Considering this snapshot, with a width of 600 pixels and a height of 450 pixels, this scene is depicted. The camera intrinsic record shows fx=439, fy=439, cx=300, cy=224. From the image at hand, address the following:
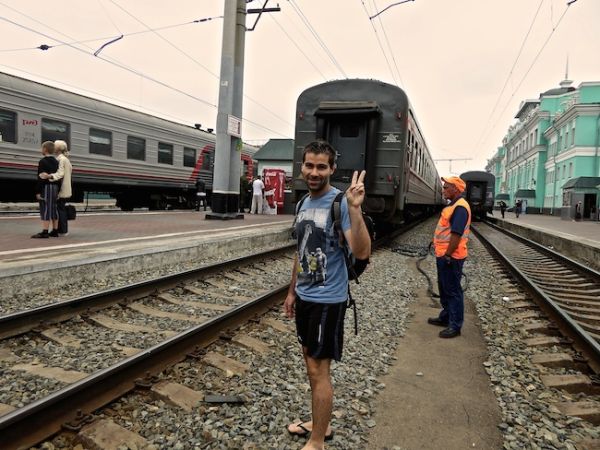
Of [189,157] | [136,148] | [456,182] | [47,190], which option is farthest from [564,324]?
[189,157]

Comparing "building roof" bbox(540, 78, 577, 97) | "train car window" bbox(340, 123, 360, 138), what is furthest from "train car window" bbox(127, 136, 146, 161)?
"building roof" bbox(540, 78, 577, 97)

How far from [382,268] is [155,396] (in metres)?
5.99

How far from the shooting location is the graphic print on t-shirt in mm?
2379

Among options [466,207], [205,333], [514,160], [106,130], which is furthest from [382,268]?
[514,160]

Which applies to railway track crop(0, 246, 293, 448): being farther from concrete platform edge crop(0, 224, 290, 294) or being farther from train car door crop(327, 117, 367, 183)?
train car door crop(327, 117, 367, 183)

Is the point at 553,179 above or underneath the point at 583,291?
above

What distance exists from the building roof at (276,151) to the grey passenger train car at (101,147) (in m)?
18.5

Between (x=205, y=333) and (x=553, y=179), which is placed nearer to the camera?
(x=205, y=333)

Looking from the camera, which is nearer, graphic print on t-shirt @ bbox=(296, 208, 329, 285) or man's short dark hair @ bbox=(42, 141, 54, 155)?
graphic print on t-shirt @ bbox=(296, 208, 329, 285)

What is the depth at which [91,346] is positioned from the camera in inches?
147

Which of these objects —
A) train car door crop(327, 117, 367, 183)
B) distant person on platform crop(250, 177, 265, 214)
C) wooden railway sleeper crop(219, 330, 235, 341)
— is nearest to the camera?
wooden railway sleeper crop(219, 330, 235, 341)

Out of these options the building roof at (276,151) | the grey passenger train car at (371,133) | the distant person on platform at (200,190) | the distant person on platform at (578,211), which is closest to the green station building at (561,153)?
the distant person on platform at (578,211)

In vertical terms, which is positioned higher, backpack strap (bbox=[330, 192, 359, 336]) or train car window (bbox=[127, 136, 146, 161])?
train car window (bbox=[127, 136, 146, 161])

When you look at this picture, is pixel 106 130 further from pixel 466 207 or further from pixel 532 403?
pixel 532 403
